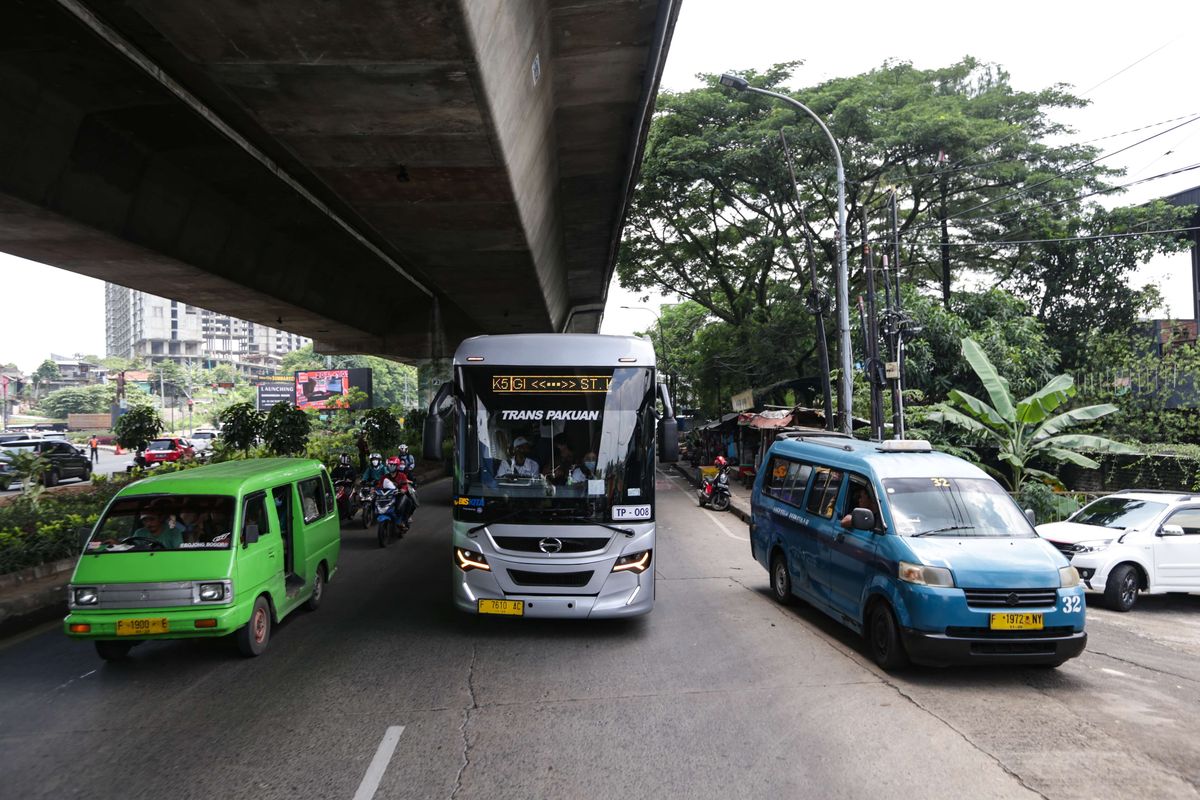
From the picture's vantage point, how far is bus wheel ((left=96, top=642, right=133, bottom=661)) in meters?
7.16

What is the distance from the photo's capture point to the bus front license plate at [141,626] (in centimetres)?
652

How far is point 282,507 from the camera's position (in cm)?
848

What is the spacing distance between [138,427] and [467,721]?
19.3 metres

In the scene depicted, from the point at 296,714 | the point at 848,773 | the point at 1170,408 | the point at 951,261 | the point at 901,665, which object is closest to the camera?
the point at 848,773

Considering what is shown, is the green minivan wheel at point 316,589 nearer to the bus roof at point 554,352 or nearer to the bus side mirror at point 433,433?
the bus side mirror at point 433,433

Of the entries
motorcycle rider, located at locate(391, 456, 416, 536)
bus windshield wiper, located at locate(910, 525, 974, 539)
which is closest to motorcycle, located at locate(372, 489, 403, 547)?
motorcycle rider, located at locate(391, 456, 416, 536)

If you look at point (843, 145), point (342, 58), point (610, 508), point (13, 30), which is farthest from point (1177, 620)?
point (843, 145)

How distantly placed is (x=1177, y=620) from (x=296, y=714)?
34.1ft

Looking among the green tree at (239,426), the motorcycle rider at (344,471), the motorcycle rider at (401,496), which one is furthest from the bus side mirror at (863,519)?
the green tree at (239,426)

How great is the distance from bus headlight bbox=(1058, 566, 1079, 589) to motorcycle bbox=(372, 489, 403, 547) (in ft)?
35.3

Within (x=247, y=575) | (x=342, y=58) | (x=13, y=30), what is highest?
(x=13, y=30)

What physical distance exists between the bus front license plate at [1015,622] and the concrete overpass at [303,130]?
6.61 meters

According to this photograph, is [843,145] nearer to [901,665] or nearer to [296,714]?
[901,665]

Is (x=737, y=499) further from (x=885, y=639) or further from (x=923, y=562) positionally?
(x=923, y=562)
